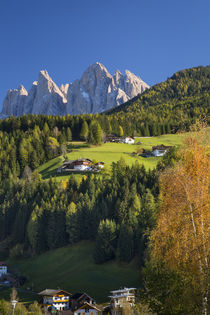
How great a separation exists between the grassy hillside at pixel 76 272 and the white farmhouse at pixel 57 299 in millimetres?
3346

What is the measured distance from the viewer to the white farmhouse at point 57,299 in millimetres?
62975

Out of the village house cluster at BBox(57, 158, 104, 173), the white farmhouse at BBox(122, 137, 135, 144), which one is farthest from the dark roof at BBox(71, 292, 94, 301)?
the white farmhouse at BBox(122, 137, 135, 144)

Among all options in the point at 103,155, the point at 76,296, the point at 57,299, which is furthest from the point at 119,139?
the point at 57,299

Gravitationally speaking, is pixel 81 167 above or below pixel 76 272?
above

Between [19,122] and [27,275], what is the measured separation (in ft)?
410

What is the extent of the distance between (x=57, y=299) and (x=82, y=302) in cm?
646

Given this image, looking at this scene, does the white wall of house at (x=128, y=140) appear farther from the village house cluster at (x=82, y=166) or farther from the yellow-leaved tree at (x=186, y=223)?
the yellow-leaved tree at (x=186, y=223)

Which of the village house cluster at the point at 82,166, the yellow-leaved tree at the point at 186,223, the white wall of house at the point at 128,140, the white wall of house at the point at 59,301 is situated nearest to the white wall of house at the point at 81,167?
the village house cluster at the point at 82,166

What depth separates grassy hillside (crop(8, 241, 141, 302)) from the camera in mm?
67312

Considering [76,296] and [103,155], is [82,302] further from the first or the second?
[103,155]

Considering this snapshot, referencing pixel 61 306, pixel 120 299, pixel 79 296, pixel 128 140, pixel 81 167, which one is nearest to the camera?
pixel 120 299

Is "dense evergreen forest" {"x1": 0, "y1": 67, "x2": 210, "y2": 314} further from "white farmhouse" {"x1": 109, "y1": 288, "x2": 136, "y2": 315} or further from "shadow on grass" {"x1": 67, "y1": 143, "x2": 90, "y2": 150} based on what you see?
"white farmhouse" {"x1": 109, "y1": 288, "x2": 136, "y2": 315}

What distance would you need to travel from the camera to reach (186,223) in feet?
47.5

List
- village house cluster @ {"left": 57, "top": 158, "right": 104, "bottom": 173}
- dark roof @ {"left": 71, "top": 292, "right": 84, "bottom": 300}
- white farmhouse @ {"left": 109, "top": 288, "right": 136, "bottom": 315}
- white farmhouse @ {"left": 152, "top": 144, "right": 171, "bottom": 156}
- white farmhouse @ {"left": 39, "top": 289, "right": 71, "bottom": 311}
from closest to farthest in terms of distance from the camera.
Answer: white farmhouse @ {"left": 109, "top": 288, "right": 136, "bottom": 315} < white farmhouse @ {"left": 39, "top": 289, "right": 71, "bottom": 311} < dark roof @ {"left": 71, "top": 292, "right": 84, "bottom": 300} < village house cluster @ {"left": 57, "top": 158, "right": 104, "bottom": 173} < white farmhouse @ {"left": 152, "top": 144, "right": 171, "bottom": 156}
